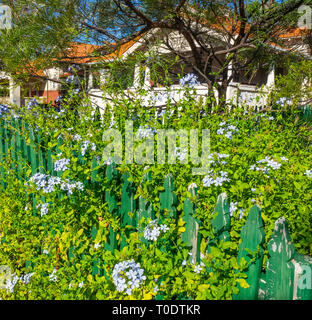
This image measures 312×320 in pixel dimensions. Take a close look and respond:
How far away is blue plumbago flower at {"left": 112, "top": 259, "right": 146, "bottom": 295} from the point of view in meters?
1.10

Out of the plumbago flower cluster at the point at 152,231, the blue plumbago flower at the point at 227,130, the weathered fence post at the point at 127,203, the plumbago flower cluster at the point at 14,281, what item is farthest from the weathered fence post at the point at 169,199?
the plumbago flower cluster at the point at 14,281

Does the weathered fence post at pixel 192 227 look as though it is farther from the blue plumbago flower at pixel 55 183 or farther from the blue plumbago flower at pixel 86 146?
the blue plumbago flower at pixel 86 146

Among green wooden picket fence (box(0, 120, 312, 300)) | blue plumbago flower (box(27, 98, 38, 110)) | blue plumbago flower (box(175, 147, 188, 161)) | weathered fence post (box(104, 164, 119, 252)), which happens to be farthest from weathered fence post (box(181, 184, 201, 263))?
blue plumbago flower (box(27, 98, 38, 110))

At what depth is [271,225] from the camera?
1.26 m

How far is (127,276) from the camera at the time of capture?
1138mm

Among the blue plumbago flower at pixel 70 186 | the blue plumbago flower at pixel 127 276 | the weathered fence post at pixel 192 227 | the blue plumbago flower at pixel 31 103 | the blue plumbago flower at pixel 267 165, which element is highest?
the blue plumbago flower at pixel 31 103

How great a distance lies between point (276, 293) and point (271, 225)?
0.27 m

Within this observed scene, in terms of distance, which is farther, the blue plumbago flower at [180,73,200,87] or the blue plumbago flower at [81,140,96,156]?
the blue plumbago flower at [180,73,200,87]

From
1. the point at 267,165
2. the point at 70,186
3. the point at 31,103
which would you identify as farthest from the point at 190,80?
the point at 31,103

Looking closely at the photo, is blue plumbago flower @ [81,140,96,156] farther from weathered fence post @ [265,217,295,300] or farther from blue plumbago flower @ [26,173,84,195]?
weathered fence post @ [265,217,295,300]

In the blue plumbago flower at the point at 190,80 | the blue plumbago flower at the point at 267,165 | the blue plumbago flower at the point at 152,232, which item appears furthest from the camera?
the blue plumbago flower at the point at 190,80

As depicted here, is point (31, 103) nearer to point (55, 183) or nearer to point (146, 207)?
point (55, 183)

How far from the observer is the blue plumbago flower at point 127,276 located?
1.10m

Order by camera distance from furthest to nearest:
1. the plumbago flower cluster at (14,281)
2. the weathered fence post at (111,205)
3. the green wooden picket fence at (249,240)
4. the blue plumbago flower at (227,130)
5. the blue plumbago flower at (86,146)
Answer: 1. the blue plumbago flower at (227,130)
2. the blue plumbago flower at (86,146)
3. the weathered fence post at (111,205)
4. the plumbago flower cluster at (14,281)
5. the green wooden picket fence at (249,240)
